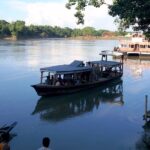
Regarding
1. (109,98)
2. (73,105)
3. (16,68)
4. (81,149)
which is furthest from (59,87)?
(16,68)

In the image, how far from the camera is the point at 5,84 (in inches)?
1617

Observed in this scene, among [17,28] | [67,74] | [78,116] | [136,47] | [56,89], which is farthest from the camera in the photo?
[17,28]

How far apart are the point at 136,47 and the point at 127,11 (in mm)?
62018

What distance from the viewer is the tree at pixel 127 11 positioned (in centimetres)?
1870

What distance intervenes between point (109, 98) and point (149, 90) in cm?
618

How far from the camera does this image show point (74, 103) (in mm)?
32406

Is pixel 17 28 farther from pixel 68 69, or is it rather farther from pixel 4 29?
pixel 68 69

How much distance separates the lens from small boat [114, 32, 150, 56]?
258ft

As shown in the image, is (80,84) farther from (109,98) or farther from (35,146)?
(35,146)

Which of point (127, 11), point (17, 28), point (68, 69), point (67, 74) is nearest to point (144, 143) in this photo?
point (127, 11)

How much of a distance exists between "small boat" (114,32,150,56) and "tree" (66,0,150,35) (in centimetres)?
5831

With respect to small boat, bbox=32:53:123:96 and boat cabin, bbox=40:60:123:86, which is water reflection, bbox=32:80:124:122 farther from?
boat cabin, bbox=40:60:123:86

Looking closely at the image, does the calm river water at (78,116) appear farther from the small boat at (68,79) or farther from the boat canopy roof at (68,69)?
the boat canopy roof at (68,69)

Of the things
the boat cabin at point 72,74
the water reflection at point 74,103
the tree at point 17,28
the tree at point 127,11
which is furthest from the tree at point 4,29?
the tree at point 127,11
